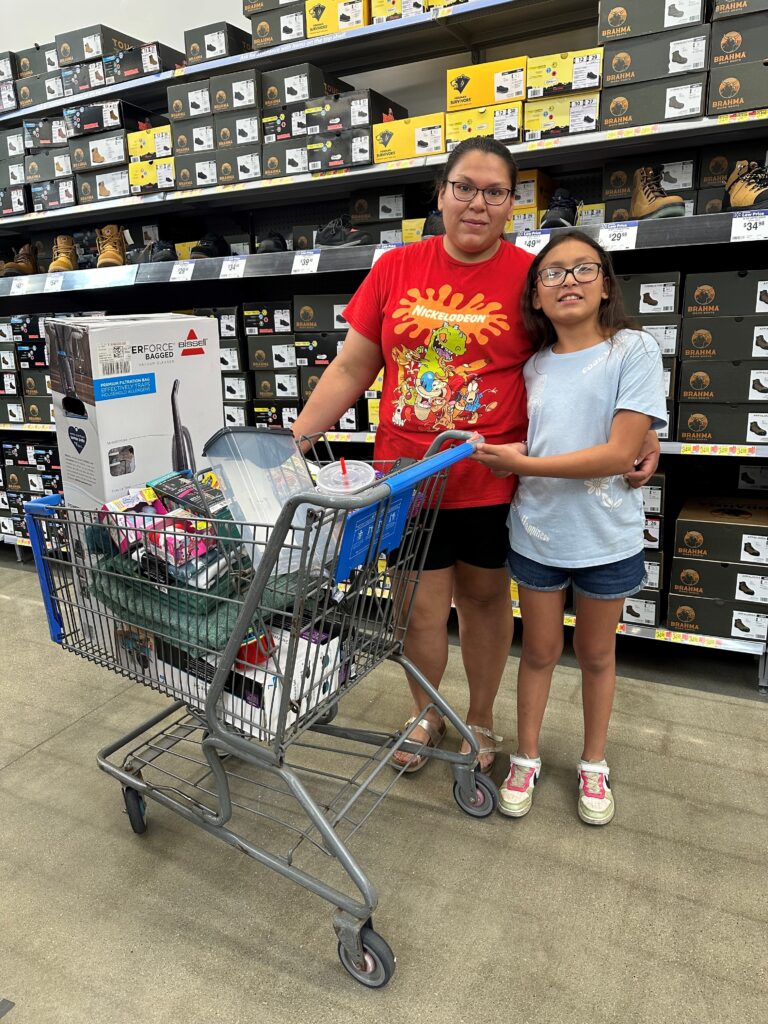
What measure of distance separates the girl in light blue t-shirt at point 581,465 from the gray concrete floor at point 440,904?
0.18 m

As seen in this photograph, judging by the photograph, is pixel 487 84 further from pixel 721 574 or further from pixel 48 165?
pixel 48 165

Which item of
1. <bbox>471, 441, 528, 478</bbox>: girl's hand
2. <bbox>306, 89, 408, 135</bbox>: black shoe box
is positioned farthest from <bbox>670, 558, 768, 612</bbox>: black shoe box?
<bbox>306, 89, 408, 135</bbox>: black shoe box

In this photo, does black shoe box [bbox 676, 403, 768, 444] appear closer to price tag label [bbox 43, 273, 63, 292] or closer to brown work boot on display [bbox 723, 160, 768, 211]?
brown work boot on display [bbox 723, 160, 768, 211]

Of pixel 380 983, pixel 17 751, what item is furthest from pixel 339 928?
pixel 17 751

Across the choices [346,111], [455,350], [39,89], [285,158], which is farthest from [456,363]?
[39,89]

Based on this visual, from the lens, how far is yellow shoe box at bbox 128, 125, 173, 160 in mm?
3023

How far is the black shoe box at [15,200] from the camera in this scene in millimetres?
3512

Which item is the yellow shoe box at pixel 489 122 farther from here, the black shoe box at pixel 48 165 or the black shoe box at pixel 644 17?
the black shoe box at pixel 48 165

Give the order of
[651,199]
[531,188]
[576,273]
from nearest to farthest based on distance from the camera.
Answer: [576,273], [651,199], [531,188]

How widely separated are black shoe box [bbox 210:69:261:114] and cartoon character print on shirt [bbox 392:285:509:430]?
1.73 m

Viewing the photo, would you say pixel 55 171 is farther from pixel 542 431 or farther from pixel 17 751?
pixel 542 431

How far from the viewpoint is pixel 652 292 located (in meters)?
2.17

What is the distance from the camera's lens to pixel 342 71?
3.17 meters

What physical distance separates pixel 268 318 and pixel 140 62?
1.43 m
